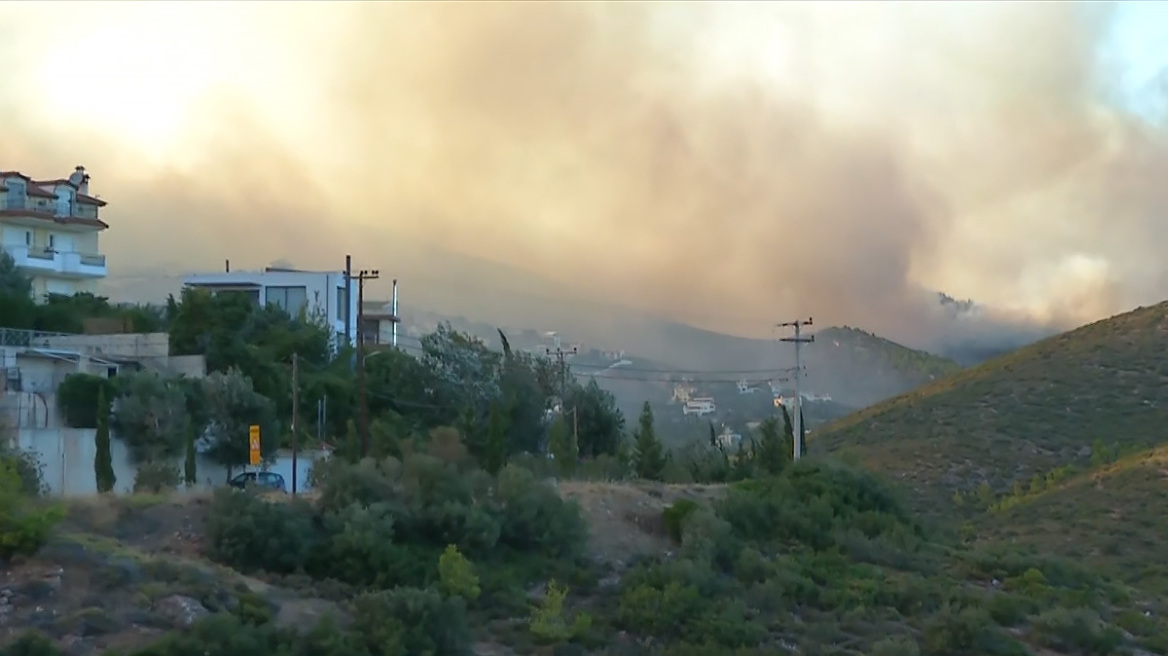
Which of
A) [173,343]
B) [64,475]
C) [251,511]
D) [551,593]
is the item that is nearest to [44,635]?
[251,511]

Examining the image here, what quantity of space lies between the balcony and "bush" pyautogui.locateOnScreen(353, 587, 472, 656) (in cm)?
5356

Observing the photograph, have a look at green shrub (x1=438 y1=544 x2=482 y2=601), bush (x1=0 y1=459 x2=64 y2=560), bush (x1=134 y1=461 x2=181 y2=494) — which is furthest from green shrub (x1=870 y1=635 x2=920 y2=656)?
bush (x1=134 y1=461 x2=181 y2=494)

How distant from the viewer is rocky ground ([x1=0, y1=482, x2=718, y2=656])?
2050cm

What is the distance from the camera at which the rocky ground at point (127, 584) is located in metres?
20.5

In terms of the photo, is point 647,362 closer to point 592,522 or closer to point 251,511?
point 592,522

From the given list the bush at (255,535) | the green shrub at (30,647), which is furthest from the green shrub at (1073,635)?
the green shrub at (30,647)

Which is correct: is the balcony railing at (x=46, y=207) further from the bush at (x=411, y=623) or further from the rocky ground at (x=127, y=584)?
the bush at (x=411, y=623)

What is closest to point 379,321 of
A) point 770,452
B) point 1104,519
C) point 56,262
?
point 56,262

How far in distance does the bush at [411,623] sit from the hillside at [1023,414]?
47.6 metres

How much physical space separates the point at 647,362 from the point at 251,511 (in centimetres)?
9443

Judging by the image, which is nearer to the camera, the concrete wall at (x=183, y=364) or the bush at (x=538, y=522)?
the bush at (x=538, y=522)

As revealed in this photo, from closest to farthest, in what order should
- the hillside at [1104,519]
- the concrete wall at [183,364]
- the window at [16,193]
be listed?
the hillside at [1104,519] < the concrete wall at [183,364] < the window at [16,193]

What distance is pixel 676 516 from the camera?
34.2 metres

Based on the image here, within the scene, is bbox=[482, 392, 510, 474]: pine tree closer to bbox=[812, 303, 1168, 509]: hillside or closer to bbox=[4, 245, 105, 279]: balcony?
bbox=[812, 303, 1168, 509]: hillside
